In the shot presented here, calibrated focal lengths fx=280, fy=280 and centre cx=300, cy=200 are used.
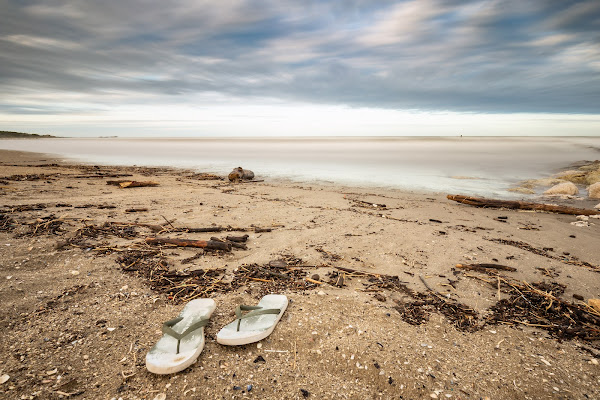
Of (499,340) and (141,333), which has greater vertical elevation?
(141,333)

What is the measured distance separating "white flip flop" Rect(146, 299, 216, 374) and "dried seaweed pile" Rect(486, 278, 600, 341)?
9.46 ft

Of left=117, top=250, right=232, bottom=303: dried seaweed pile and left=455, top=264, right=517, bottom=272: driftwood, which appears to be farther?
left=455, top=264, right=517, bottom=272: driftwood

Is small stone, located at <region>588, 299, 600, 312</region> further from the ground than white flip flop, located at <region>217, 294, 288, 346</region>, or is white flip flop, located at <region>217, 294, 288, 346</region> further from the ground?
white flip flop, located at <region>217, 294, 288, 346</region>

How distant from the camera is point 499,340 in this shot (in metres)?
2.63

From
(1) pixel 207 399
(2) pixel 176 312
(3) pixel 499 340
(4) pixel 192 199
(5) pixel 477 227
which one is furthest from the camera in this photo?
(4) pixel 192 199

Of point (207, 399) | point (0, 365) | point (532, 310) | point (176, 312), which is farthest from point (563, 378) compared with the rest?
point (0, 365)

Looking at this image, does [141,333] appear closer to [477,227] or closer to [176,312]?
[176,312]

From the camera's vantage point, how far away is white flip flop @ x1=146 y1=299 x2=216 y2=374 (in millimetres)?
2111

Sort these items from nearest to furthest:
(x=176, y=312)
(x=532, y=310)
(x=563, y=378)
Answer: (x=563, y=378) < (x=176, y=312) < (x=532, y=310)

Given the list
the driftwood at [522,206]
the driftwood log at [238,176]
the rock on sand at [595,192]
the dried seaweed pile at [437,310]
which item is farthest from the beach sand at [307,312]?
the driftwood log at [238,176]

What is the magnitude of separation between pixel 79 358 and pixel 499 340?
3646mm

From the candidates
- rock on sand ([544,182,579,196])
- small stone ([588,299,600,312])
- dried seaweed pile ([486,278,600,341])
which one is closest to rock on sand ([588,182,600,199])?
rock on sand ([544,182,579,196])

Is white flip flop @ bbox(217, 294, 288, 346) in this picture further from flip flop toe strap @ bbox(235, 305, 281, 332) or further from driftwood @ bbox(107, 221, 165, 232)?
driftwood @ bbox(107, 221, 165, 232)

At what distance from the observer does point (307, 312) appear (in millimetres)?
2906
